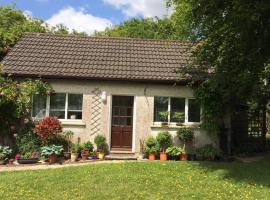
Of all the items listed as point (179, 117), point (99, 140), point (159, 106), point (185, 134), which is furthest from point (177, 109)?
point (99, 140)

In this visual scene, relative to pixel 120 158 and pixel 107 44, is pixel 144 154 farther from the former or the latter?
pixel 107 44

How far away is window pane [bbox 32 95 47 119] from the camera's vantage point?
17.2 m

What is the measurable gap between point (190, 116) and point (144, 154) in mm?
2627

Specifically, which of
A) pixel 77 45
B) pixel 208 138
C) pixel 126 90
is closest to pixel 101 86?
pixel 126 90

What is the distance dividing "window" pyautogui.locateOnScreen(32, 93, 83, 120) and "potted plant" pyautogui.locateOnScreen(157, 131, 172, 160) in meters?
3.53

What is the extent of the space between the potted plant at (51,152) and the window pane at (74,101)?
7.42 ft

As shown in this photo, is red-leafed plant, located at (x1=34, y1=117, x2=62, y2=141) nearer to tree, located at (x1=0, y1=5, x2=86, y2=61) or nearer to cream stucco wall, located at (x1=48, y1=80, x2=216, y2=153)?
cream stucco wall, located at (x1=48, y1=80, x2=216, y2=153)

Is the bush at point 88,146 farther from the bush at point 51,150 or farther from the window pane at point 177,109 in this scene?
the window pane at point 177,109

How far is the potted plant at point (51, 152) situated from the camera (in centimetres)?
1534

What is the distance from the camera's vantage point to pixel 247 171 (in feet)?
43.0

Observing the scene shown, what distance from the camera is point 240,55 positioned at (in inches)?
529

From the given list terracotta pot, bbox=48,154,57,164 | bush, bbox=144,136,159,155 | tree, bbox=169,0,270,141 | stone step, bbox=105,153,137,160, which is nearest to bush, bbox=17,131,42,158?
terracotta pot, bbox=48,154,57,164

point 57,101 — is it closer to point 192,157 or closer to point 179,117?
point 179,117

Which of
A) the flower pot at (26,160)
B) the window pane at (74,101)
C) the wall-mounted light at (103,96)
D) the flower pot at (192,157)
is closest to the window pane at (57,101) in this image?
the window pane at (74,101)
